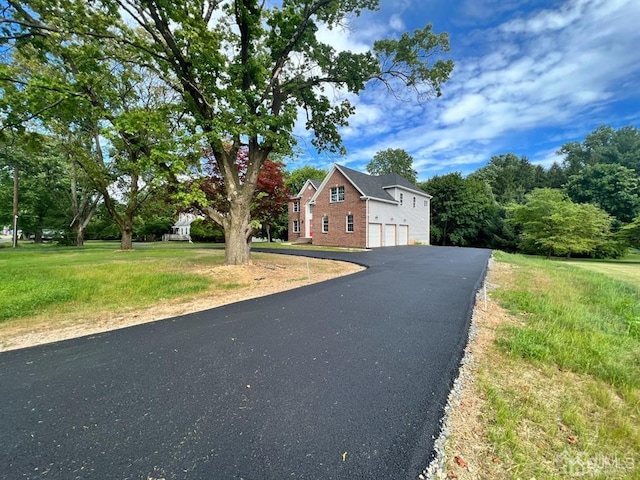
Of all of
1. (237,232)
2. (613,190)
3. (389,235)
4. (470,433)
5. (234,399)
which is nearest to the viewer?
(470,433)

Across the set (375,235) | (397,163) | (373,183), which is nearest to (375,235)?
(375,235)

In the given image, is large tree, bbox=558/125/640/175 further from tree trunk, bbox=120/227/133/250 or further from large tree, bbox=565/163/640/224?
tree trunk, bbox=120/227/133/250

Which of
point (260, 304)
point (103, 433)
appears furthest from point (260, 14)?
point (103, 433)

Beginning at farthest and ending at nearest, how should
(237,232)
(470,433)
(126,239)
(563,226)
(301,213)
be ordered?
(301,213), (563,226), (126,239), (237,232), (470,433)

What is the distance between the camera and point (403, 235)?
2748cm


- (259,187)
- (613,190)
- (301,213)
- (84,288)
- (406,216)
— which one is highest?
(613,190)

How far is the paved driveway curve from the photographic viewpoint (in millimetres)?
1875

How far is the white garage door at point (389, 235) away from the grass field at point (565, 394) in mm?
19739

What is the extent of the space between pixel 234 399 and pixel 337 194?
903 inches

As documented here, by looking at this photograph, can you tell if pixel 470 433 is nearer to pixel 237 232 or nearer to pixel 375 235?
pixel 237 232

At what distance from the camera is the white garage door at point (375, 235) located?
23.1 m

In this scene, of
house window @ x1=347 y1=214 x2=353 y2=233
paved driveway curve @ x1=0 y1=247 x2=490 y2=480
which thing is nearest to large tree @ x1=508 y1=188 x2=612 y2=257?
house window @ x1=347 y1=214 x2=353 y2=233

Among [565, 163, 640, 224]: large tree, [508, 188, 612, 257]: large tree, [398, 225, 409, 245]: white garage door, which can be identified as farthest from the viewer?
[565, 163, 640, 224]: large tree

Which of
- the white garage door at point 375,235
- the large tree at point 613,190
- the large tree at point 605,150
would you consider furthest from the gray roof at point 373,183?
the large tree at point 605,150
